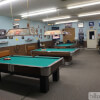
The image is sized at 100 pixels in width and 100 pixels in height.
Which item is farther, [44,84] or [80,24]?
[80,24]

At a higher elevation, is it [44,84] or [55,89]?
[44,84]

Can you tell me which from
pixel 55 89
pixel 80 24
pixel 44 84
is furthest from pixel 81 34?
pixel 44 84

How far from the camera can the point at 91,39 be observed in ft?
35.9

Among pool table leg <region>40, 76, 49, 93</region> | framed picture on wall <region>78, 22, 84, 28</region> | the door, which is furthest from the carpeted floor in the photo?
framed picture on wall <region>78, 22, 84, 28</region>

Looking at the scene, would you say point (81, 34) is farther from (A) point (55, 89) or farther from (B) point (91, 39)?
(A) point (55, 89)

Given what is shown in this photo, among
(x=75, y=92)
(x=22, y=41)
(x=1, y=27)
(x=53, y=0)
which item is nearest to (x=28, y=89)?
(x=75, y=92)

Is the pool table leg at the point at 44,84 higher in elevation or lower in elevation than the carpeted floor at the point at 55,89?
higher

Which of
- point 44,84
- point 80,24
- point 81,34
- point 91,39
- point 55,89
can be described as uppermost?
point 80,24

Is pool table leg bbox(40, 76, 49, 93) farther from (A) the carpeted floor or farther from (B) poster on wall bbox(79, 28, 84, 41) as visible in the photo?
(B) poster on wall bbox(79, 28, 84, 41)

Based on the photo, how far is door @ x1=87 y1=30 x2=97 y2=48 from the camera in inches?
427

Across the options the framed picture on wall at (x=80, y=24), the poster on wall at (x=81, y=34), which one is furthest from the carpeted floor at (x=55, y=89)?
the framed picture on wall at (x=80, y=24)

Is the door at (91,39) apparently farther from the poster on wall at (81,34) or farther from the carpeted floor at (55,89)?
the carpeted floor at (55,89)

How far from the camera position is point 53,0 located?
4203 millimetres

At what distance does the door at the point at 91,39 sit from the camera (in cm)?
1083
